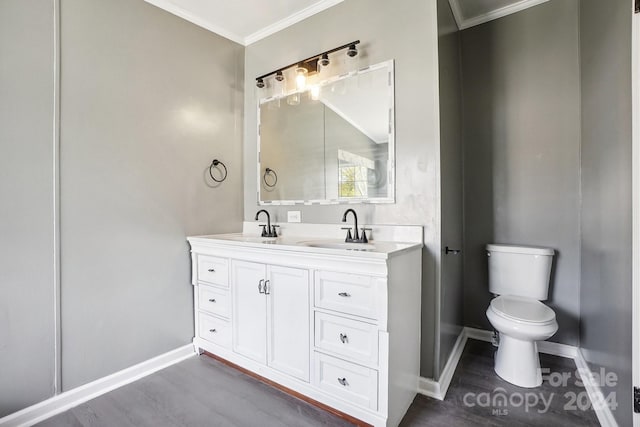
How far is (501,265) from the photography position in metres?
2.32

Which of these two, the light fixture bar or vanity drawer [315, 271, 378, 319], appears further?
the light fixture bar

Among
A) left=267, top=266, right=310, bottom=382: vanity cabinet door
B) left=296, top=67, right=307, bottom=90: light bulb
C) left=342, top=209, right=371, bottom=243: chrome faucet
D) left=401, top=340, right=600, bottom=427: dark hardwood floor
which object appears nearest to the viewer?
left=401, top=340, right=600, bottom=427: dark hardwood floor

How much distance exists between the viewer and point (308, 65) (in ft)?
7.54

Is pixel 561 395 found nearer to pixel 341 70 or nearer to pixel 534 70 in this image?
pixel 534 70

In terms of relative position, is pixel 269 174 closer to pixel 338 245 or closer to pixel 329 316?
pixel 338 245

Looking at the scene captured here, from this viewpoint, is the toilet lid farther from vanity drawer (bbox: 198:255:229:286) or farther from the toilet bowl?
vanity drawer (bbox: 198:255:229:286)

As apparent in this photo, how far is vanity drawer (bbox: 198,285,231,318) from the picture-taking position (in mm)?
2119

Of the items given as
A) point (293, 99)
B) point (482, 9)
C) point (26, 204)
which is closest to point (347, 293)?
point (293, 99)

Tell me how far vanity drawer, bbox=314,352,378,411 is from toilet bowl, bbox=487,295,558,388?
3.29ft

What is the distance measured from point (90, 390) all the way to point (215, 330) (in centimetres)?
76

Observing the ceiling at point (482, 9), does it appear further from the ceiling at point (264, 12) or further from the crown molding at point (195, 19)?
the crown molding at point (195, 19)

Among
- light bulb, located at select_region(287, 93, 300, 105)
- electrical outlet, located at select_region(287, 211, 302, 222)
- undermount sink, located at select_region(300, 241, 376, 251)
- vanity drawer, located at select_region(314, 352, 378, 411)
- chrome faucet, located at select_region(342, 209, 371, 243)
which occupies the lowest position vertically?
vanity drawer, located at select_region(314, 352, 378, 411)

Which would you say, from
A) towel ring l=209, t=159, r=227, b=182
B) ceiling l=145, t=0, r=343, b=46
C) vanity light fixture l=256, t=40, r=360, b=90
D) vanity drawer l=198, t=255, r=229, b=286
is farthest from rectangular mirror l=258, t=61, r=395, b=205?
vanity drawer l=198, t=255, r=229, b=286

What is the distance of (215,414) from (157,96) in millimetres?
2082
